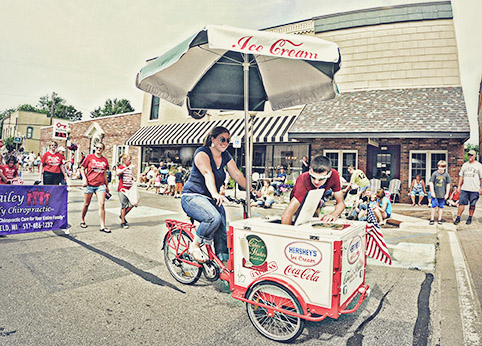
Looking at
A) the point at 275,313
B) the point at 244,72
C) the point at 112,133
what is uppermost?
the point at 112,133

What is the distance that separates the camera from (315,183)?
10.9 feet

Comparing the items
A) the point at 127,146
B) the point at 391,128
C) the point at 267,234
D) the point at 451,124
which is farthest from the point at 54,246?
the point at 127,146

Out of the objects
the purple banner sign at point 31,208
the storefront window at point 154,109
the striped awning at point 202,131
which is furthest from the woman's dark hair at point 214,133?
the storefront window at point 154,109

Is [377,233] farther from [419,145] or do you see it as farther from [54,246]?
[419,145]

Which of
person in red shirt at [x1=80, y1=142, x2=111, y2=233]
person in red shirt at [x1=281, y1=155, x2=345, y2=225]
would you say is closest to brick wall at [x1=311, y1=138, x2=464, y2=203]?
person in red shirt at [x1=80, y1=142, x2=111, y2=233]

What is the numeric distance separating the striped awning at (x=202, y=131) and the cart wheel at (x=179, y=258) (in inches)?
391

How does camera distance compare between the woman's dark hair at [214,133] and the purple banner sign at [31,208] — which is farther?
the purple banner sign at [31,208]

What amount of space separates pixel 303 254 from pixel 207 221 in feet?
4.14

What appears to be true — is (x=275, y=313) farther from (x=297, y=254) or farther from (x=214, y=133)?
(x=214, y=133)

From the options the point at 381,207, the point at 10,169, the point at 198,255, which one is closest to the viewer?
the point at 198,255

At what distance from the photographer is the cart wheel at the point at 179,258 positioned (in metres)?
4.12

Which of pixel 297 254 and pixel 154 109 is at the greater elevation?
pixel 154 109

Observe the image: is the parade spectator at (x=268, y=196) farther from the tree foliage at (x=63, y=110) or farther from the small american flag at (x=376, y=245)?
the tree foliage at (x=63, y=110)

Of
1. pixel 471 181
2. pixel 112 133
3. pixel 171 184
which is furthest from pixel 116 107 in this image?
pixel 471 181
